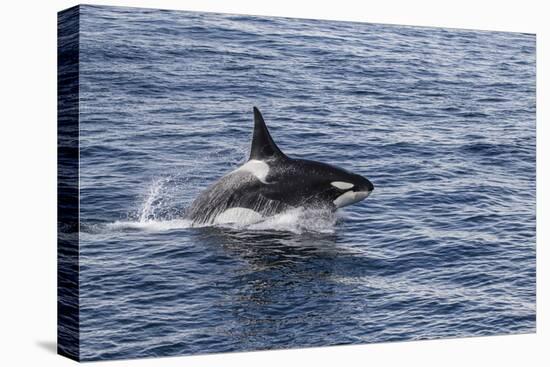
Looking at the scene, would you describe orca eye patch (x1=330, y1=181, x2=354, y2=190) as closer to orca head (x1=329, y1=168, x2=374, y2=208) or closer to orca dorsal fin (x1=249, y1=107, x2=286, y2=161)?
orca head (x1=329, y1=168, x2=374, y2=208)

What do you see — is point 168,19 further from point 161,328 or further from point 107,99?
point 161,328

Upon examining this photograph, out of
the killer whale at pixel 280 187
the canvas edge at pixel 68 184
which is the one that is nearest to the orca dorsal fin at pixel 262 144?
the killer whale at pixel 280 187

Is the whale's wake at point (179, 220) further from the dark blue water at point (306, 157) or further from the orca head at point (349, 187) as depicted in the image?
the orca head at point (349, 187)

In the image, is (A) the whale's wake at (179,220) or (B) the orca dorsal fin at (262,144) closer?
(A) the whale's wake at (179,220)

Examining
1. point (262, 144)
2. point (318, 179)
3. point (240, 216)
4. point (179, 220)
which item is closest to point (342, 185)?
point (318, 179)

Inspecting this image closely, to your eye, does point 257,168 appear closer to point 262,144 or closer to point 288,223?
point 262,144

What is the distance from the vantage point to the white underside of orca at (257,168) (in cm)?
1542

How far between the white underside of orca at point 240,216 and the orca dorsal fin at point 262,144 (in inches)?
33.0

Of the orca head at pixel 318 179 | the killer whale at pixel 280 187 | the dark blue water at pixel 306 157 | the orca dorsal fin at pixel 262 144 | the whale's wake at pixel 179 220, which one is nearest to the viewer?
the dark blue water at pixel 306 157

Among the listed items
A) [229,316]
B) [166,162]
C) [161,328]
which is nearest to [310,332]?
[229,316]

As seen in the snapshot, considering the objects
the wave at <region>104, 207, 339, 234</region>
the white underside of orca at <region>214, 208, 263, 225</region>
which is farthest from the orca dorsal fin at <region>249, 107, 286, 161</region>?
the wave at <region>104, 207, 339, 234</region>

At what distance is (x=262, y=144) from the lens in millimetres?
15156

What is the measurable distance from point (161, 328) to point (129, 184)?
203 cm

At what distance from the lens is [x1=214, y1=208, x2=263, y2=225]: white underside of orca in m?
15.5
